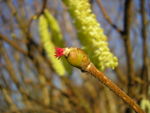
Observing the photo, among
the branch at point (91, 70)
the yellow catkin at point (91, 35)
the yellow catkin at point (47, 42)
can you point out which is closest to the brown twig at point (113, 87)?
the branch at point (91, 70)

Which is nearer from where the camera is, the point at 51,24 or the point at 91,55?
the point at 91,55

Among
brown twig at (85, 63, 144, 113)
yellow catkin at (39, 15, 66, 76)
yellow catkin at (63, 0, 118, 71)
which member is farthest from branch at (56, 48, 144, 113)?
yellow catkin at (39, 15, 66, 76)

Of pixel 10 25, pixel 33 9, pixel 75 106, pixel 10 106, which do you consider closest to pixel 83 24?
pixel 75 106

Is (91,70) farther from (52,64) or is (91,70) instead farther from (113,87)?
(52,64)

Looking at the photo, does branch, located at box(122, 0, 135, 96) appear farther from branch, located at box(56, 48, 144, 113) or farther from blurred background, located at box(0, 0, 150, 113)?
branch, located at box(56, 48, 144, 113)

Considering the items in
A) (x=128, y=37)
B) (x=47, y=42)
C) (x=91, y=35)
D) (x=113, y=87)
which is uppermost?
(x=128, y=37)

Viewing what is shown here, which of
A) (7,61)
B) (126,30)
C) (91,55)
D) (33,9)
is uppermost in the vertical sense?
(33,9)

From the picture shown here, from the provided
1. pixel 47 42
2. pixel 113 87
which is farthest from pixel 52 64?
pixel 113 87

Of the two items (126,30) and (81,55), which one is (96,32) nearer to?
(81,55)

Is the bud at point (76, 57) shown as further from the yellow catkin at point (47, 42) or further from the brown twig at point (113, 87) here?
the yellow catkin at point (47, 42)
